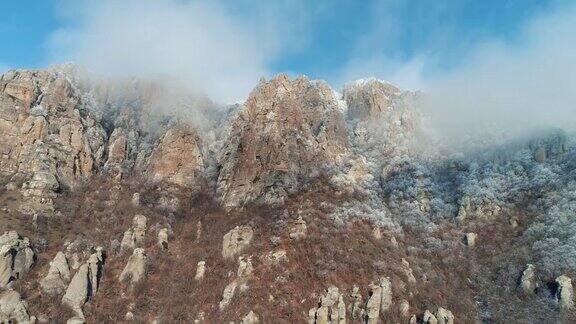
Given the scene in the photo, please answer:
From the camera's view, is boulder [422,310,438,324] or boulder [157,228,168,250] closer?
boulder [422,310,438,324]

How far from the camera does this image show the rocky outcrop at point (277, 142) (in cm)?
11794

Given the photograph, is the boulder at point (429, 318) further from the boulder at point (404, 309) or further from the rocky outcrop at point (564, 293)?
the rocky outcrop at point (564, 293)

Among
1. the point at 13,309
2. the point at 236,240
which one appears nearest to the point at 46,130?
the point at 13,309

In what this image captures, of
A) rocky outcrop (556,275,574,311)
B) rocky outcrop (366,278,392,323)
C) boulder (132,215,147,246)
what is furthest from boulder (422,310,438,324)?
boulder (132,215,147,246)

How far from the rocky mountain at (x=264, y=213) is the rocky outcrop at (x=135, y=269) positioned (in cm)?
31

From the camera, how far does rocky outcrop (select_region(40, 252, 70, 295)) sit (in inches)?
3469

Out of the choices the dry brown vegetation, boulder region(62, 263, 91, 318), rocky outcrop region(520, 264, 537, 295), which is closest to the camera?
boulder region(62, 263, 91, 318)

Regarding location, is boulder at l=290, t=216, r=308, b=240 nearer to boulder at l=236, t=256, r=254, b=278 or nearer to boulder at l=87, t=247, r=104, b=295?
boulder at l=236, t=256, r=254, b=278

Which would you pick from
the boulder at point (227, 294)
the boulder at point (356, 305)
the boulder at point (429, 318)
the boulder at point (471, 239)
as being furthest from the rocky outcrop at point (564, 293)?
the boulder at point (227, 294)

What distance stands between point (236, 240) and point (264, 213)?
1028 cm

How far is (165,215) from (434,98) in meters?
97.4

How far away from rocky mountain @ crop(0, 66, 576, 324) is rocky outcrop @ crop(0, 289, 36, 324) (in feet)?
0.95

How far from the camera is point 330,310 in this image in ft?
283

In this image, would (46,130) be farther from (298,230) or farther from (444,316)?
(444,316)
